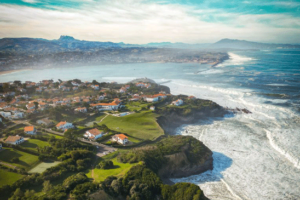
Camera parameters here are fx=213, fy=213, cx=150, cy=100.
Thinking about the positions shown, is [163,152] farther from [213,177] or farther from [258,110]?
[258,110]

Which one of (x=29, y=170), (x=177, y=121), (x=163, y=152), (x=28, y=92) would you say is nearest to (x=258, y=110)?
(x=177, y=121)

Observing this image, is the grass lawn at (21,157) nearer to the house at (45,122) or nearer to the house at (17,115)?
the house at (45,122)

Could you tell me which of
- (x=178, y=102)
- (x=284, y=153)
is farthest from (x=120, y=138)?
(x=284, y=153)

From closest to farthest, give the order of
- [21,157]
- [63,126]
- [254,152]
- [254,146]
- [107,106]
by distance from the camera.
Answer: [21,157] < [254,152] < [254,146] < [63,126] < [107,106]

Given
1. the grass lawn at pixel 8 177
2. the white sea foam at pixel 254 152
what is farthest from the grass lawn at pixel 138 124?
the grass lawn at pixel 8 177

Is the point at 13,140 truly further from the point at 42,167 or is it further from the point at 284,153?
the point at 284,153

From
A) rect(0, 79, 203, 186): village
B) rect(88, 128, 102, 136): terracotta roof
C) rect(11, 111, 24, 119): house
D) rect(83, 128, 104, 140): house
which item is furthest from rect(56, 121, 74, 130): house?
rect(11, 111, 24, 119): house

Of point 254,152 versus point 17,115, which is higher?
point 17,115
